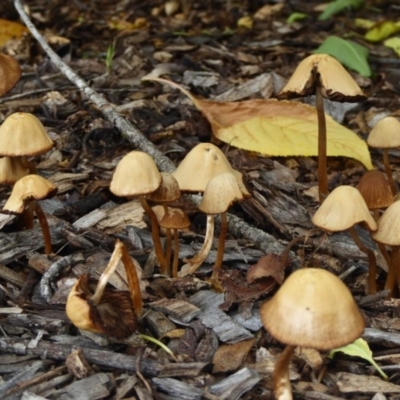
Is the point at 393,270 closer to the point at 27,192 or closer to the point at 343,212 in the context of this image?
the point at 343,212

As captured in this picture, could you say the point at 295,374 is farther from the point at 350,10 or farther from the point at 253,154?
the point at 350,10

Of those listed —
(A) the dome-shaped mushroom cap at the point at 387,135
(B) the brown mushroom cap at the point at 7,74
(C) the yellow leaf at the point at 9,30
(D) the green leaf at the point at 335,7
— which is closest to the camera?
(A) the dome-shaped mushroom cap at the point at 387,135

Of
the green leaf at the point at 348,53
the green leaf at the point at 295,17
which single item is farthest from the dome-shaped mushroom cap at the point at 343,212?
the green leaf at the point at 295,17

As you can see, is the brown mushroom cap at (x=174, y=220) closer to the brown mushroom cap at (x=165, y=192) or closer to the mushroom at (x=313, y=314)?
the brown mushroom cap at (x=165, y=192)

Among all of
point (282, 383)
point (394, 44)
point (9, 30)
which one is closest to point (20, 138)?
point (282, 383)

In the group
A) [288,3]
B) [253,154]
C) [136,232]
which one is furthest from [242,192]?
[288,3]

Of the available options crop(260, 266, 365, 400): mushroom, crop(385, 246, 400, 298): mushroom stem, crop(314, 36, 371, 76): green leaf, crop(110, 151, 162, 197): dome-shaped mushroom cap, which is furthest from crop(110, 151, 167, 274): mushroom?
crop(314, 36, 371, 76): green leaf

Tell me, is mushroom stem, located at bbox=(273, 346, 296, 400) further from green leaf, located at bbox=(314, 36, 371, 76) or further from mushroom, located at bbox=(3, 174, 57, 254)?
green leaf, located at bbox=(314, 36, 371, 76)
